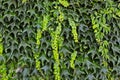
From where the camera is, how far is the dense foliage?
357 centimetres

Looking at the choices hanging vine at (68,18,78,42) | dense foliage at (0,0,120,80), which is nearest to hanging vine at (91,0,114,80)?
dense foliage at (0,0,120,80)

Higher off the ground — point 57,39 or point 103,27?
point 103,27

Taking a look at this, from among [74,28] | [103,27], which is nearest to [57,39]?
[74,28]

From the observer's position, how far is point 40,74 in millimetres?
3652

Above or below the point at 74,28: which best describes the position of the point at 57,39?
below

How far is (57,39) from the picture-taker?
3.55 metres

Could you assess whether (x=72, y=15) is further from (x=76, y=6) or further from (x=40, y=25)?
(x=40, y=25)

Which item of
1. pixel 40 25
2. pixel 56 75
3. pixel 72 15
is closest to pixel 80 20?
pixel 72 15

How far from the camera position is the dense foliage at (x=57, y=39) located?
357 cm

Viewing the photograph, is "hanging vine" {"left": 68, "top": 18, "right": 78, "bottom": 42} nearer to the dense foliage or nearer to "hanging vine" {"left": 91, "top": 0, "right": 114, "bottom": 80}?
the dense foliage

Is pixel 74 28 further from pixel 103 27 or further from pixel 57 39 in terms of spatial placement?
pixel 103 27

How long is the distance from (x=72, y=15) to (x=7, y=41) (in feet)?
3.06

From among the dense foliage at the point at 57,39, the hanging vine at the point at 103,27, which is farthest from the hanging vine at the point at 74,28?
the hanging vine at the point at 103,27

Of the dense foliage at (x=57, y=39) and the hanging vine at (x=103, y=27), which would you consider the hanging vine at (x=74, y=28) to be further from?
the hanging vine at (x=103, y=27)
